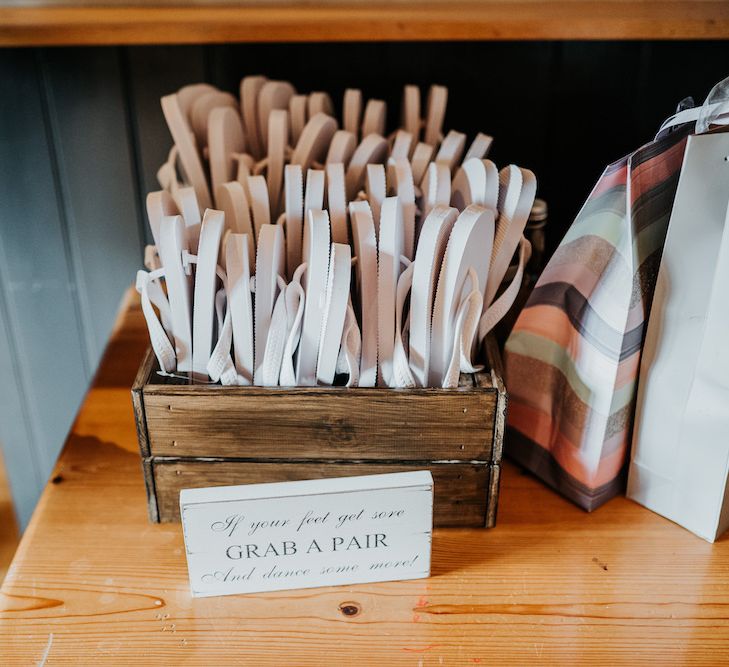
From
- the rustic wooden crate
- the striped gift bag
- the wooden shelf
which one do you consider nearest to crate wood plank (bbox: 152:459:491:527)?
the rustic wooden crate

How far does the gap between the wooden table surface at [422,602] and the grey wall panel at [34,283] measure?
0.41 m

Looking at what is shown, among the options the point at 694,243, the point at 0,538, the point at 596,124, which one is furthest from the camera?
the point at 0,538

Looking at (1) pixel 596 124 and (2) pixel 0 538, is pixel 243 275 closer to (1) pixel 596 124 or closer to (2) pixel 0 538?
(1) pixel 596 124

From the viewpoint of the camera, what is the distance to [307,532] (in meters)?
0.63

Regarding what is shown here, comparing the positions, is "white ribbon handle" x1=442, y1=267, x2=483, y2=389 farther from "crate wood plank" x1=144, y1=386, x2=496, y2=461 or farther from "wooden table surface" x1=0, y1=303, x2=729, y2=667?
"wooden table surface" x1=0, y1=303, x2=729, y2=667

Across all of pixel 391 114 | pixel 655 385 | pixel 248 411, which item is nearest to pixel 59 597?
pixel 248 411

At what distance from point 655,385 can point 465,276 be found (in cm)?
20

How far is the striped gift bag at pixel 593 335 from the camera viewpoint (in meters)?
0.63

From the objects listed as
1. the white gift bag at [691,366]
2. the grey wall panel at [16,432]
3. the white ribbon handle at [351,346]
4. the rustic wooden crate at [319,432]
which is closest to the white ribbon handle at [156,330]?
the rustic wooden crate at [319,432]

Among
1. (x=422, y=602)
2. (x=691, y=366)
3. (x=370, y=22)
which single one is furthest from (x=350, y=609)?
(x=370, y=22)

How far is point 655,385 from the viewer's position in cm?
69

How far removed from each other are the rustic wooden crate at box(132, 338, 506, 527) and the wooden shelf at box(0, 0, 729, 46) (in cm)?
36

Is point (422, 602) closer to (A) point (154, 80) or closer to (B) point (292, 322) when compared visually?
(B) point (292, 322)

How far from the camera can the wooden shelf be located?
0.81 metres
